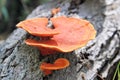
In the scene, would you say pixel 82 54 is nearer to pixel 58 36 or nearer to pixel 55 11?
pixel 58 36

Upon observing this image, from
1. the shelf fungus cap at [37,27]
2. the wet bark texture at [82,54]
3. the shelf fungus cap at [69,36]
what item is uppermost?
the shelf fungus cap at [37,27]

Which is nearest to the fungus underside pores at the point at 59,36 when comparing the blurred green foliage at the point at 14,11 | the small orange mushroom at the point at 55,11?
the small orange mushroom at the point at 55,11

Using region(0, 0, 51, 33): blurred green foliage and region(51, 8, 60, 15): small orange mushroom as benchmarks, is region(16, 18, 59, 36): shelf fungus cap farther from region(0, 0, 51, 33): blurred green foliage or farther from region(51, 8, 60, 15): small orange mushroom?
region(0, 0, 51, 33): blurred green foliage

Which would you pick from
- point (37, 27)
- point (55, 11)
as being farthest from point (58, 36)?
point (55, 11)

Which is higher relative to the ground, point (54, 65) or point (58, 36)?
point (58, 36)

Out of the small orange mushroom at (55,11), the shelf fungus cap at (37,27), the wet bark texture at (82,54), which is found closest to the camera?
the shelf fungus cap at (37,27)

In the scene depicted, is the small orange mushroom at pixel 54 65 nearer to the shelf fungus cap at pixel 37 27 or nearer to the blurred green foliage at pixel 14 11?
the shelf fungus cap at pixel 37 27

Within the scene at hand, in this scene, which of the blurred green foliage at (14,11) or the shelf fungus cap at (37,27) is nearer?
the shelf fungus cap at (37,27)
